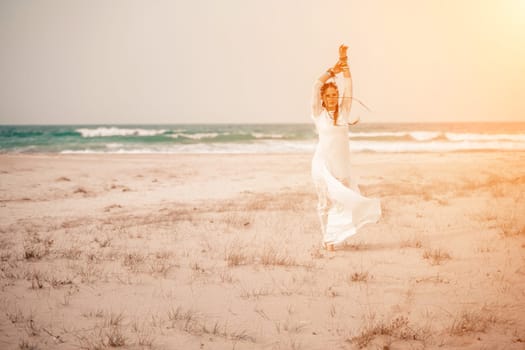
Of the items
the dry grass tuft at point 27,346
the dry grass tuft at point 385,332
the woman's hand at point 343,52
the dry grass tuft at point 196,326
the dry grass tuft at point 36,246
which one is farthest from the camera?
the dry grass tuft at point 36,246

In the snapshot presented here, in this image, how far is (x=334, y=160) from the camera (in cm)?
532

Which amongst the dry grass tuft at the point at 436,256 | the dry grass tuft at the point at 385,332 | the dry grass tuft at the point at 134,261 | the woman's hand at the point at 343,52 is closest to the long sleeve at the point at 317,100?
the woman's hand at the point at 343,52

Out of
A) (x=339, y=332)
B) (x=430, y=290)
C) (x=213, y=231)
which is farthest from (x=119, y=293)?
(x=430, y=290)

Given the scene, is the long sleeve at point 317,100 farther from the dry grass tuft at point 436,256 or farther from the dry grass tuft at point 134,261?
the dry grass tuft at point 134,261

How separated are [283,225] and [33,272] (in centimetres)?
416

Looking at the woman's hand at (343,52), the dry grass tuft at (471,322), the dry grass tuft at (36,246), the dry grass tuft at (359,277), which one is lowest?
the dry grass tuft at (471,322)

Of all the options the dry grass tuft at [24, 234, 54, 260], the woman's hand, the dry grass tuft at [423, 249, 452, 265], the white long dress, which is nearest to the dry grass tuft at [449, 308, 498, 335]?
the dry grass tuft at [423, 249, 452, 265]

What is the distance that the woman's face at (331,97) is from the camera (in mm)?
5160

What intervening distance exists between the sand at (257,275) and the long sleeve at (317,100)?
6.62ft

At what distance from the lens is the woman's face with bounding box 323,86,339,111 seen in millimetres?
5160

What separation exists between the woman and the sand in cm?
66

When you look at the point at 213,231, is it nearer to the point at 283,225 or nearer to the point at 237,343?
the point at 283,225

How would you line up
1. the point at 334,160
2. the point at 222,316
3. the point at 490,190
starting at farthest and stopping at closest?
1. the point at 490,190
2. the point at 334,160
3. the point at 222,316

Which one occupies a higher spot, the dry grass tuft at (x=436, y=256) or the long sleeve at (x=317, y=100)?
the long sleeve at (x=317, y=100)
